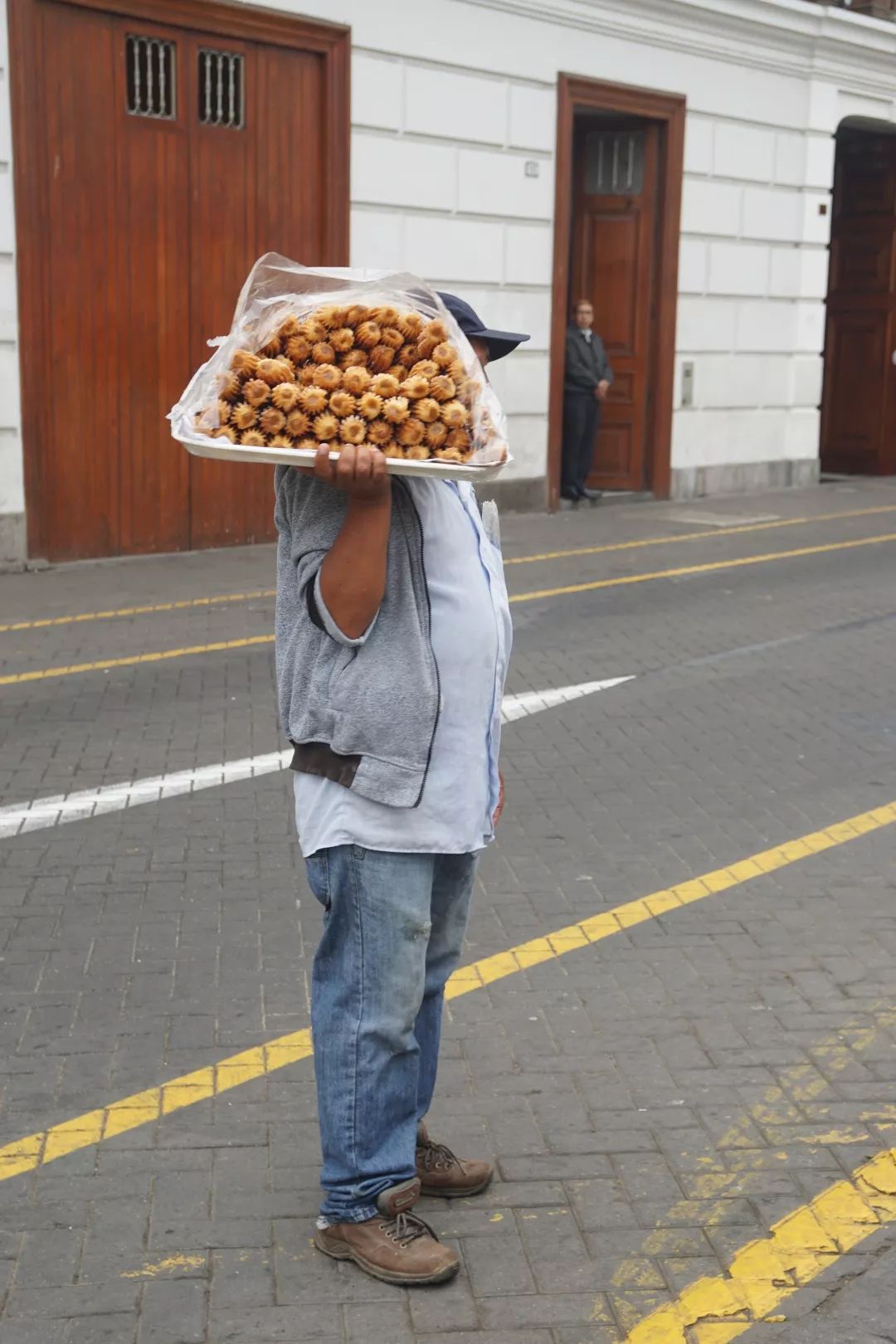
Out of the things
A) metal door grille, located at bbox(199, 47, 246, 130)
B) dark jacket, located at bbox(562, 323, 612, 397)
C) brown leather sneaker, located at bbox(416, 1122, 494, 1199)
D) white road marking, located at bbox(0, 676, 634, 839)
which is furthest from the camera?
dark jacket, located at bbox(562, 323, 612, 397)

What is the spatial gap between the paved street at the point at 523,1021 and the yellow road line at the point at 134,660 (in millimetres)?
50

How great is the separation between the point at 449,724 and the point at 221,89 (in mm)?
11451

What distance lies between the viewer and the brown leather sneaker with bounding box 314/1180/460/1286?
338cm

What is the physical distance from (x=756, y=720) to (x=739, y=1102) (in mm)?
4312

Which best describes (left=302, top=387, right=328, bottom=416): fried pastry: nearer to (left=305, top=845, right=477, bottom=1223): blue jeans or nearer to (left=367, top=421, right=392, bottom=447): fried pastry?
(left=367, top=421, right=392, bottom=447): fried pastry

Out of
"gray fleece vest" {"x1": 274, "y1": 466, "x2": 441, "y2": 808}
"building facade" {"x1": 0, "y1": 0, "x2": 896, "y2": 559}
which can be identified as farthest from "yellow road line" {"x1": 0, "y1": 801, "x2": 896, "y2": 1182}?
"building facade" {"x1": 0, "y1": 0, "x2": 896, "y2": 559}

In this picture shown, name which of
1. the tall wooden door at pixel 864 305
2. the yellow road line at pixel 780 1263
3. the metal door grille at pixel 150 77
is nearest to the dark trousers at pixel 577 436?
the metal door grille at pixel 150 77

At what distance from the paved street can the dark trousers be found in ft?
26.8

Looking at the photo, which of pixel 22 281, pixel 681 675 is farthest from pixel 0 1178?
pixel 22 281

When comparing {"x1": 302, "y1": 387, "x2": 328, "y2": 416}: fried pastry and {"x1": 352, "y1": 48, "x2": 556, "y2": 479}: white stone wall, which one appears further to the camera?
{"x1": 352, "y1": 48, "x2": 556, "y2": 479}: white stone wall

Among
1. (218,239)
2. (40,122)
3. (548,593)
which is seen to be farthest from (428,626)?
(218,239)

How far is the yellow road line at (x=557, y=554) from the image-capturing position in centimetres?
1097

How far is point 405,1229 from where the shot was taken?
346 cm

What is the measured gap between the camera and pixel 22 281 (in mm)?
12508
